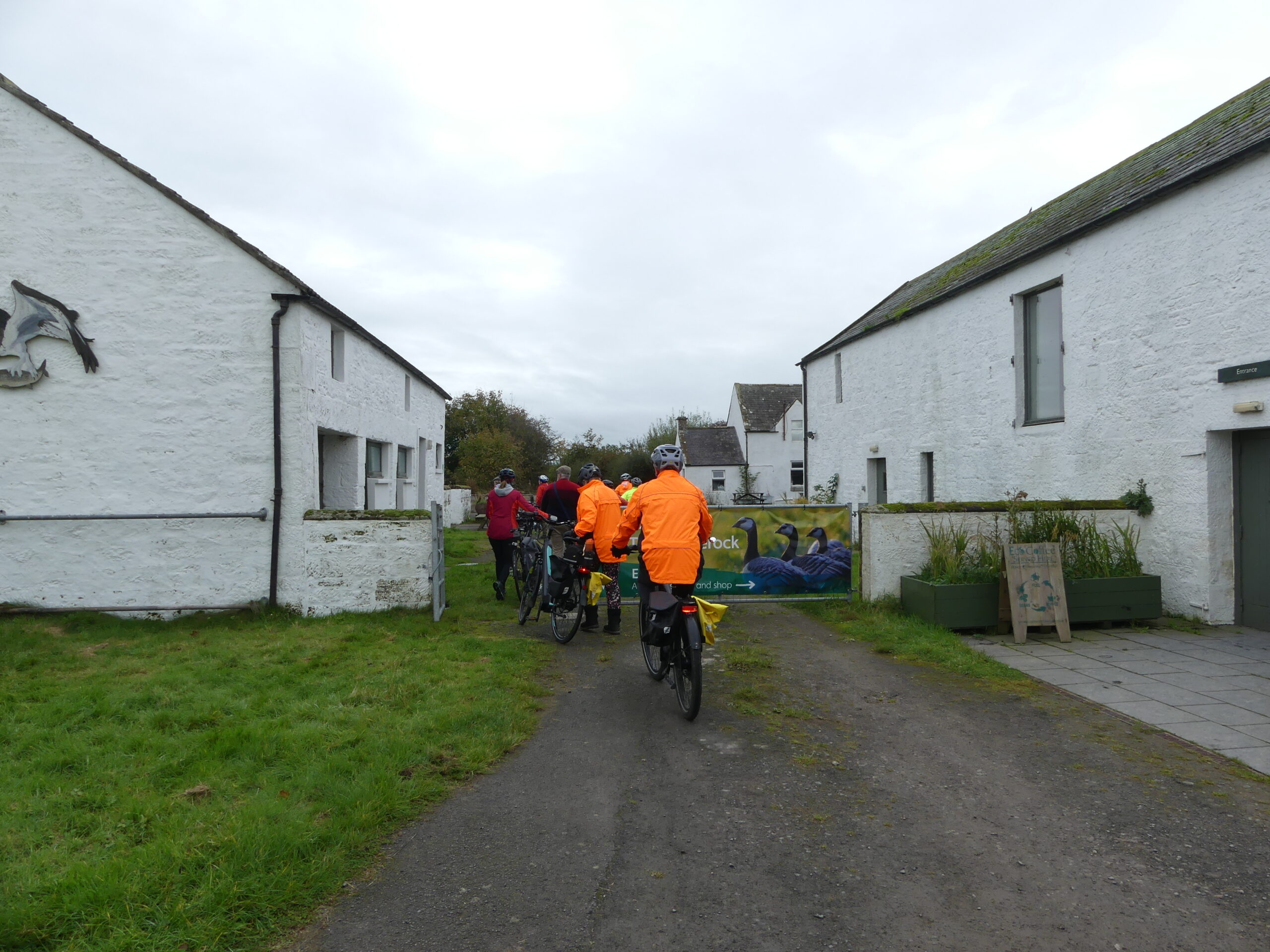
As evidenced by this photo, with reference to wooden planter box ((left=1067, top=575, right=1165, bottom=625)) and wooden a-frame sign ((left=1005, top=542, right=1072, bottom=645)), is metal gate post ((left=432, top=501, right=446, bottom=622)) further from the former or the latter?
wooden planter box ((left=1067, top=575, right=1165, bottom=625))

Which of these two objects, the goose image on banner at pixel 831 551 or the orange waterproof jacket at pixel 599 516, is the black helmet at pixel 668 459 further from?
the goose image on banner at pixel 831 551

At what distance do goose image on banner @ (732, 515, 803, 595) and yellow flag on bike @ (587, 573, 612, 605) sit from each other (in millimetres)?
2504

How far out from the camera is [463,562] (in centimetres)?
1628

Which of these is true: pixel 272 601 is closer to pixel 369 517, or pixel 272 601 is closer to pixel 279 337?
pixel 369 517

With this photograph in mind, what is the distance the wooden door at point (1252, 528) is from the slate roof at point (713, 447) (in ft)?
141

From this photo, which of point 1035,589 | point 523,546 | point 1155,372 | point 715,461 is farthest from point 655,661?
point 715,461

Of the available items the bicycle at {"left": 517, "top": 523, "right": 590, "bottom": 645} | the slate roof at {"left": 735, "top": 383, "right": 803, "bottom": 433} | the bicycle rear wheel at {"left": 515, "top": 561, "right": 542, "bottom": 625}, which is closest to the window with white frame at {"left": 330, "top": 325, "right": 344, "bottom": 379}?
the bicycle rear wheel at {"left": 515, "top": 561, "right": 542, "bottom": 625}

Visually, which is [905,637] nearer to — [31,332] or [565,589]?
[565,589]

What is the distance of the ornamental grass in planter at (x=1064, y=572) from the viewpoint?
8.66 m

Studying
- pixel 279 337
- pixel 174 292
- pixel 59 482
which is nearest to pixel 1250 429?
pixel 279 337

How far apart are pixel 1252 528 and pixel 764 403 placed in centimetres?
4311

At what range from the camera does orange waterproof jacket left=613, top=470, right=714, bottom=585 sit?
5723 mm

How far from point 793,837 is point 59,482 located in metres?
10.1

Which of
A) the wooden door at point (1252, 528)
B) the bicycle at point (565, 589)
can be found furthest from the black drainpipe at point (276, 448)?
the wooden door at point (1252, 528)
